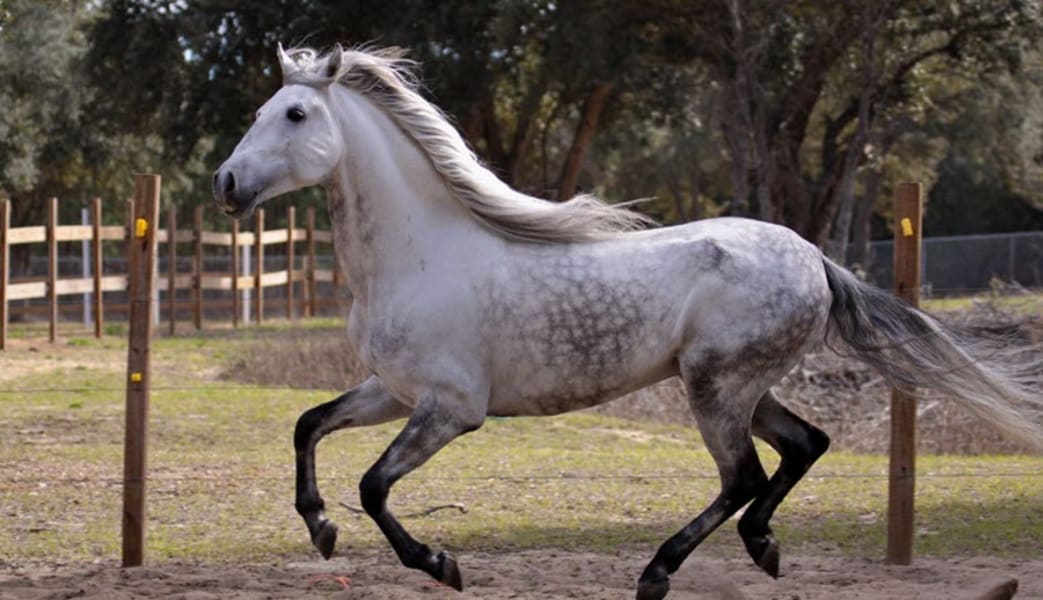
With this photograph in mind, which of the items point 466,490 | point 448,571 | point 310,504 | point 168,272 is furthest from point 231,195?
point 168,272

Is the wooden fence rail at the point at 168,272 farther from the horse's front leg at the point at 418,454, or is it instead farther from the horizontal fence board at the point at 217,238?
the horse's front leg at the point at 418,454

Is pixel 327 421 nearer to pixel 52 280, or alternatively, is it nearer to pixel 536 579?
pixel 536 579

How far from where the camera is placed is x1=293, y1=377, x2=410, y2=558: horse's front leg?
5.92m

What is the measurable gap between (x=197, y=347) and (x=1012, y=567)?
15.0 m

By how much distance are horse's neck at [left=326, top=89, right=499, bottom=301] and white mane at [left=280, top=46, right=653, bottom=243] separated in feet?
0.18

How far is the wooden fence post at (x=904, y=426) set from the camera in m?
7.01

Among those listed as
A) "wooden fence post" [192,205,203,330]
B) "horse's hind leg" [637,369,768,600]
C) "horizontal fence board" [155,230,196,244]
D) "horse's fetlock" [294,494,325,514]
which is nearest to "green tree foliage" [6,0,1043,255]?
"wooden fence post" [192,205,203,330]

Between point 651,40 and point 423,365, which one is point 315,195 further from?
point 423,365

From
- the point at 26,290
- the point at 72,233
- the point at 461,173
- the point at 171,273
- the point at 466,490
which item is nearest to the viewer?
the point at 461,173

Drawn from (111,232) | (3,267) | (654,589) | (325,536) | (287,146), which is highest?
(287,146)

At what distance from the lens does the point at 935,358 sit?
20.2 ft

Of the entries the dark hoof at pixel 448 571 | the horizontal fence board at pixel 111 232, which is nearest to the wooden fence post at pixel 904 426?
the dark hoof at pixel 448 571

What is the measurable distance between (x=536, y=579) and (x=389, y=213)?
1.99 metres

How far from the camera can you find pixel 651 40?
77.4ft
